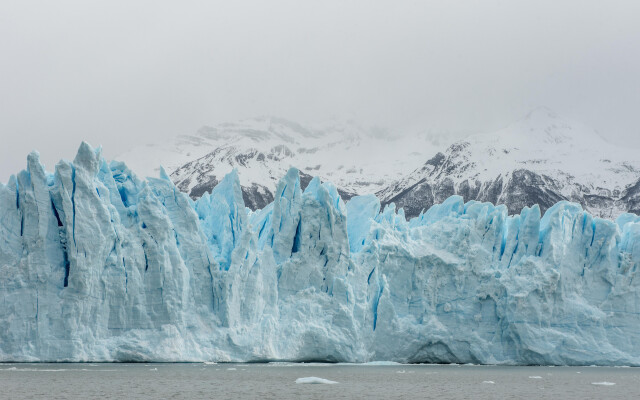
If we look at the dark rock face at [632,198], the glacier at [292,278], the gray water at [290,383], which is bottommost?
the gray water at [290,383]

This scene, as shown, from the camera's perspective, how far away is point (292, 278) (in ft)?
117

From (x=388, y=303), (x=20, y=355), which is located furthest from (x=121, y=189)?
(x=388, y=303)

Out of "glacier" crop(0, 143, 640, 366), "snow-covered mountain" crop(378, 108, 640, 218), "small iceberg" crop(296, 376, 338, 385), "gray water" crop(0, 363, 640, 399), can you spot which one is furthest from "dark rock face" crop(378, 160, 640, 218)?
"small iceberg" crop(296, 376, 338, 385)

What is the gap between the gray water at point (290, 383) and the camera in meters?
23.1

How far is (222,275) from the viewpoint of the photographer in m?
34.2

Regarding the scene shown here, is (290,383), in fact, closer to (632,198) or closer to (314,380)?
(314,380)

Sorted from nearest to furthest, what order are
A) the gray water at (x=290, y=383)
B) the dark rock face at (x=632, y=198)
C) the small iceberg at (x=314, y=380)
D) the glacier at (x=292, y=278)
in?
the gray water at (x=290, y=383) < the small iceberg at (x=314, y=380) < the glacier at (x=292, y=278) < the dark rock face at (x=632, y=198)

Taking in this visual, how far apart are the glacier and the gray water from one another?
1.59 meters

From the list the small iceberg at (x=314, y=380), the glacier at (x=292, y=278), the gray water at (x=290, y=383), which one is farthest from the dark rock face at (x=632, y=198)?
the small iceberg at (x=314, y=380)

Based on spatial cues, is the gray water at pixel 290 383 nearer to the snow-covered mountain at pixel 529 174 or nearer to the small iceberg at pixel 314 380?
the small iceberg at pixel 314 380

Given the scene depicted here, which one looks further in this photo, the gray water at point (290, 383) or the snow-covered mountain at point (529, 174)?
the snow-covered mountain at point (529, 174)

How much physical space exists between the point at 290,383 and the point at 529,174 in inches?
2762

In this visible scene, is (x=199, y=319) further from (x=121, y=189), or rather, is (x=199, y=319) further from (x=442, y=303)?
(x=442, y=303)

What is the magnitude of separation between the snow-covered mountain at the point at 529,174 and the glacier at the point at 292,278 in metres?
44.1
